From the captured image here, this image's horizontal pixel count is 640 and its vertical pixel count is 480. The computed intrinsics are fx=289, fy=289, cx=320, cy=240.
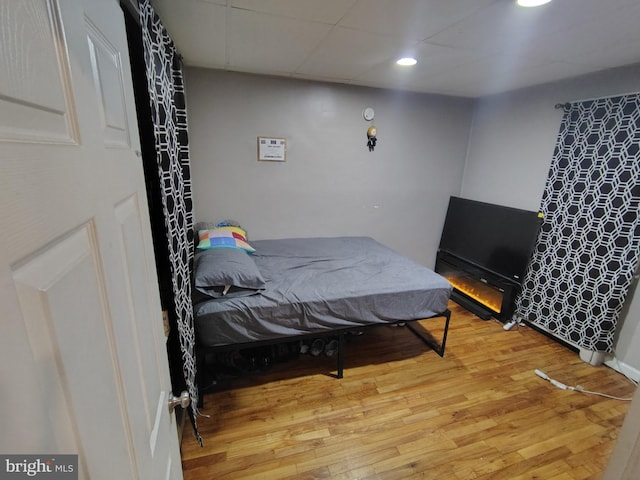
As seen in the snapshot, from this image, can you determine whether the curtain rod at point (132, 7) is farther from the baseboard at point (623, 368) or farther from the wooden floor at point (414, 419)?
the baseboard at point (623, 368)

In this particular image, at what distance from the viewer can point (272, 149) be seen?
308 cm

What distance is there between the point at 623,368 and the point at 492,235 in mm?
1500

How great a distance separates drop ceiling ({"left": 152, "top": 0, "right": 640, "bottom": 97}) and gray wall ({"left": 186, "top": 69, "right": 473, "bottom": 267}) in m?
0.36

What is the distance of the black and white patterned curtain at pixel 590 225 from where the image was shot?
225 cm

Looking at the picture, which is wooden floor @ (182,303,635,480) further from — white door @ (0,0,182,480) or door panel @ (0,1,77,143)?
door panel @ (0,1,77,143)

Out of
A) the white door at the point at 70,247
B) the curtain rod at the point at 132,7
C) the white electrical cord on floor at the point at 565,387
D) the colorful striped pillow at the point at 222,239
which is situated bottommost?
the white electrical cord on floor at the point at 565,387

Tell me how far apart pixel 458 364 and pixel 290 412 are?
1.47 m

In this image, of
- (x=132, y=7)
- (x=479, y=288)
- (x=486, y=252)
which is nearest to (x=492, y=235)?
(x=486, y=252)

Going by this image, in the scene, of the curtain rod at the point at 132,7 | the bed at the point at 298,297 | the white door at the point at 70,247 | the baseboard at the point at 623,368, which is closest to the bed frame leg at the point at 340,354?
the bed at the point at 298,297

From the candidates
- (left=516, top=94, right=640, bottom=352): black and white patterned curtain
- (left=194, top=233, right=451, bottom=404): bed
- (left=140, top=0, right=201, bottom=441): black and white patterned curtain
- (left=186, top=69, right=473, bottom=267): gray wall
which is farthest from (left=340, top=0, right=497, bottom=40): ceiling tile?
(left=516, top=94, right=640, bottom=352): black and white patterned curtain

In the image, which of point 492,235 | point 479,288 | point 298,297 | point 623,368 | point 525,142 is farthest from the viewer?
point 479,288

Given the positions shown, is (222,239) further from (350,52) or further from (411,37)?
(411,37)

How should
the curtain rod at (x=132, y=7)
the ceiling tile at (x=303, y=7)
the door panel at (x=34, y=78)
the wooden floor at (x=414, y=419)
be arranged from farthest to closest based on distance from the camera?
1. the wooden floor at (x=414, y=419)
2. the ceiling tile at (x=303, y=7)
3. the curtain rod at (x=132, y=7)
4. the door panel at (x=34, y=78)

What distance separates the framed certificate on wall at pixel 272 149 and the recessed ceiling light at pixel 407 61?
1335 millimetres
